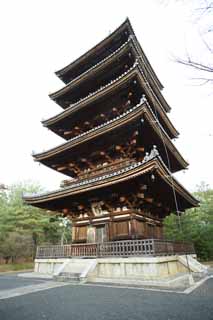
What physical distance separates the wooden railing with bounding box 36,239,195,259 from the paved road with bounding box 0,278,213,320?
95.0 inches

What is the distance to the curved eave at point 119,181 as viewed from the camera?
866 centimetres

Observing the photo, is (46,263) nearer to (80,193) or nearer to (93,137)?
(80,193)

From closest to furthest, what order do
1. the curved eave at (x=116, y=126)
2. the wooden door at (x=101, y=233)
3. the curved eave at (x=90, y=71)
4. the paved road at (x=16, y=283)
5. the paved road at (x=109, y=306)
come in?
1. the paved road at (x=109, y=306)
2. the paved road at (x=16, y=283)
3. the curved eave at (x=116, y=126)
4. the wooden door at (x=101, y=233)
5. the curved eave at (x=90, y=71)

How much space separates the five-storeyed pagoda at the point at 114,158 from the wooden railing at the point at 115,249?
874 mm

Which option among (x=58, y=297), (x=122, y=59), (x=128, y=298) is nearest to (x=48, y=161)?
(x=122, y=59)

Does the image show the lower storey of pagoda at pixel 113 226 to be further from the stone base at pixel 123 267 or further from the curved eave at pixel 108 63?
the curved eave at pixel 108 63

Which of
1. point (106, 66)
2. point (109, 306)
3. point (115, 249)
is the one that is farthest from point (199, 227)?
point (109, 306)

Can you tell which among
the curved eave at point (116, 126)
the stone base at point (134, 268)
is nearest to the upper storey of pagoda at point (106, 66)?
the curved eave at point (116, 126)

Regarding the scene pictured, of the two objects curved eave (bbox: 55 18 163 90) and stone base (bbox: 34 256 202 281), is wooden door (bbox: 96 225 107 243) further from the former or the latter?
curved eave (bbox: 55 18 163 90)

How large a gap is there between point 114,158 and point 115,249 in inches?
200

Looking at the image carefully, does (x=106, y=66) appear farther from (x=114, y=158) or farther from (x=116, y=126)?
(x=114, y=158)

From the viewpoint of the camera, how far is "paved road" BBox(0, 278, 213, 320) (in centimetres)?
400

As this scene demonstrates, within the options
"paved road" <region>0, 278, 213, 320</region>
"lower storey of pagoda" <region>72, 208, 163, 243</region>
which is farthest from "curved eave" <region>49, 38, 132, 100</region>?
"paved road" <region>0, 278, 213, 320</region>

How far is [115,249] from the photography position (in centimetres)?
941
